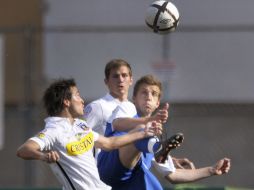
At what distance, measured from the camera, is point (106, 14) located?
16.5m

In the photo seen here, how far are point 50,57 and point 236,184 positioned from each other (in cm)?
360

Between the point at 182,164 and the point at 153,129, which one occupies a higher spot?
the point at 153,129

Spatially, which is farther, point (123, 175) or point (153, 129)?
point (123, 175)

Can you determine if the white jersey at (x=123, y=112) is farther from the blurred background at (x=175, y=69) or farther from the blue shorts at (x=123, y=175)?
the blurred background at (x=175, y=69)

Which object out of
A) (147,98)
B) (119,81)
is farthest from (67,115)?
(119,81)

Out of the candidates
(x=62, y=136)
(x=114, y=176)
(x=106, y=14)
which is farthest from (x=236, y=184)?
(x=62, y=136)

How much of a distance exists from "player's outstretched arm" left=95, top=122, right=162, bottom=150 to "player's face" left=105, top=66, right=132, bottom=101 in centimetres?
156

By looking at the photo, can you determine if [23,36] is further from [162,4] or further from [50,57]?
[162,4]

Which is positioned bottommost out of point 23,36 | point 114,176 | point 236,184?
point 236,184

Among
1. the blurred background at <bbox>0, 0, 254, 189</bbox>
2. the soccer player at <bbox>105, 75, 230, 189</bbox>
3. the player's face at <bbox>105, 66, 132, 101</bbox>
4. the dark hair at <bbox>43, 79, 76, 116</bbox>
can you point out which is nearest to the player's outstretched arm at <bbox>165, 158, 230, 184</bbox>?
the soccer player at <bbox>105, 75, 230, 189</bbox>

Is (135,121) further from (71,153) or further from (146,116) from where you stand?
(71,153)

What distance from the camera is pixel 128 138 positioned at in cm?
780

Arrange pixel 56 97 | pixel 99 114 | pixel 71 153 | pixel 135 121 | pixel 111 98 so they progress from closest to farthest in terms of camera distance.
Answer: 1. pixel 71 153
2. pixel 56 97
3. pixel 135 121
4. pixel 99 114
5. pixel 111 98

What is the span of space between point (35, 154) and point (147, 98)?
169 cm
